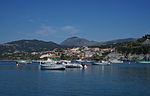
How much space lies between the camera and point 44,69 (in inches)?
4350

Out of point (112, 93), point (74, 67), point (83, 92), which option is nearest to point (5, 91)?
point (83, 92)

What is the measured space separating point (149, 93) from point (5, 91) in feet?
60.6

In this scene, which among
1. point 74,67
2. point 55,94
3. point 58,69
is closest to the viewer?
point 55,94

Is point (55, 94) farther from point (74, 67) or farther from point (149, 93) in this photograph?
point (74, 67)

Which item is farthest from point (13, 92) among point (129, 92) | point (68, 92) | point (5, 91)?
point (129, 92)

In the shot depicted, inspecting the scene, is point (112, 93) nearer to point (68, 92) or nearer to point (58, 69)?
point (68, 92)

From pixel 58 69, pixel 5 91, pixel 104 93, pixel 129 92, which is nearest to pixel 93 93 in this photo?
pixel 104 93

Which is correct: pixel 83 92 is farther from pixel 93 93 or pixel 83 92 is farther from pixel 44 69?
pixel 44 69

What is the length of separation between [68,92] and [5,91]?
8.25m

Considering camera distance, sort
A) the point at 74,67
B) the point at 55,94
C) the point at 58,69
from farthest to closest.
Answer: the point at 74,67 → the point at 58,69 → the point at 55,94

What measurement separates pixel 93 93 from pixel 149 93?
700cm

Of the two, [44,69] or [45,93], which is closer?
[45,93]

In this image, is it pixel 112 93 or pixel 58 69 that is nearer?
pixel 112 93

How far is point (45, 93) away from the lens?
43.2m
